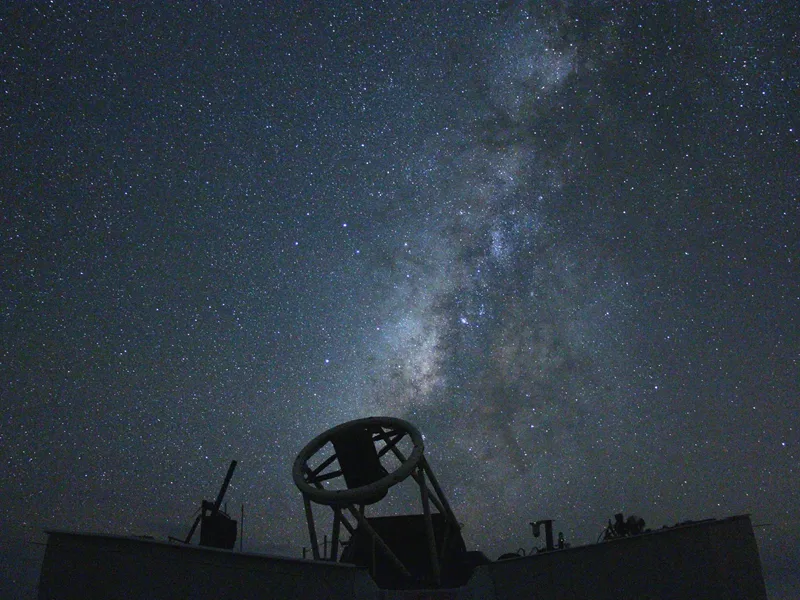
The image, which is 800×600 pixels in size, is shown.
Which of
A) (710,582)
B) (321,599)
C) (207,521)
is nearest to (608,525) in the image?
(710,582)

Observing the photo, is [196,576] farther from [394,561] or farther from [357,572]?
[394,561]

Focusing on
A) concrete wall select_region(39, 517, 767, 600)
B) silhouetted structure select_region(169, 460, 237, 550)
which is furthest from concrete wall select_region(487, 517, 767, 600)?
silhouetted structure select_region(169, 460, 237, 550)

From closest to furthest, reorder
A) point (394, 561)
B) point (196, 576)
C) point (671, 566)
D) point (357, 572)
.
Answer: point (671, 566) → point (196, 576) → point (357, 572) → point (394, 561)

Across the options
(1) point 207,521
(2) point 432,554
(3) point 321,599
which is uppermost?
(1) point 207,521

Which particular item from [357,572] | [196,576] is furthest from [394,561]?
[196,576]

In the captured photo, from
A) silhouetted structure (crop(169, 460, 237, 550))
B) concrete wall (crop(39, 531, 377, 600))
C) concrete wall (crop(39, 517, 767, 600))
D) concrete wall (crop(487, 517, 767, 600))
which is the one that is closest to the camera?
concrete wall (crop(487, 517, 767, 600))

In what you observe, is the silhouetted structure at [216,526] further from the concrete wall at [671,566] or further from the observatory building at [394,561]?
the concrete wall at [671,566]

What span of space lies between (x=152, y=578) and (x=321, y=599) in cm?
411

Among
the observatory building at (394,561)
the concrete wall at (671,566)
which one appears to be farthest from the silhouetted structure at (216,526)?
the concrete wall at (671,566)

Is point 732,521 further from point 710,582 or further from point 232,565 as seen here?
point 232,565

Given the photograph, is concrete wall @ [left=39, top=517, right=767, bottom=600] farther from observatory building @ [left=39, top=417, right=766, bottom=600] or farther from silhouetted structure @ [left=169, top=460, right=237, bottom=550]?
silhouetted structure @ [left=169, top=460, right=237, bottom=550]

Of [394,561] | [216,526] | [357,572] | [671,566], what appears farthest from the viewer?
[216,526]

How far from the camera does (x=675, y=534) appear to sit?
40.6ft

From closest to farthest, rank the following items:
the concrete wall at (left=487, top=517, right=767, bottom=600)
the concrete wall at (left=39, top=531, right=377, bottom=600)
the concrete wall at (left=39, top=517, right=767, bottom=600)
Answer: the concrete wall at (left=487, top=517, right=767, bottom=600)
the concrete wall at (left=39, top=517, right=767, bottom=600)
the concrete wall at (left=39, top=531, right=377, bottom=600)
